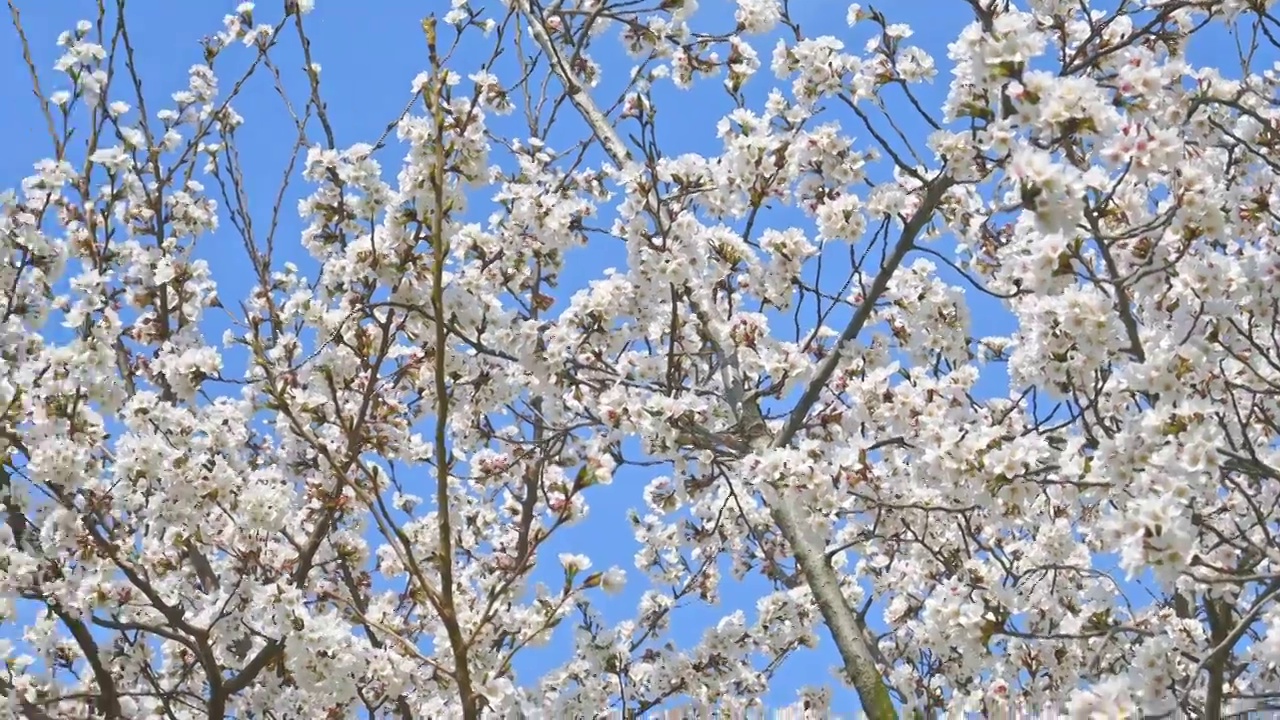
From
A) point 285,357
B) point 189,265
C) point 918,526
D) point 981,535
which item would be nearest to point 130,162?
point 189,265

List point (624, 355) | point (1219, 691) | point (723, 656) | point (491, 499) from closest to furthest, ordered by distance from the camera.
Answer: point (1219, 691), point (624, 355), point (723, 656), point (491, 499)

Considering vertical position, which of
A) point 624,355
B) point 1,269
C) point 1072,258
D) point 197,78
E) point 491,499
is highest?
point 197,78

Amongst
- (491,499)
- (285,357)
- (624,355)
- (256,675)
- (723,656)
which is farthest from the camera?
(491,499)

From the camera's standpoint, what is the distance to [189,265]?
266 inches

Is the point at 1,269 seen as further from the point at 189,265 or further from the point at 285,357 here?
the point at 285,357

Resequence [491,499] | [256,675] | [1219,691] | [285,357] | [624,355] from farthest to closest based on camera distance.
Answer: [491,499] → [285,357] → [624,355] → [256,675] → [1219,691]

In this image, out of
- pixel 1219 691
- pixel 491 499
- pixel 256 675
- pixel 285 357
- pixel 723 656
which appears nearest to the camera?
pixel 1219 691

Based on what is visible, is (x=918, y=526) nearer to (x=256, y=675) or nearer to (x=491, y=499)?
(x=491, y=499)

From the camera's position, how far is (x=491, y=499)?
27.0ft

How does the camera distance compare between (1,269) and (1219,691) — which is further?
(1,269)

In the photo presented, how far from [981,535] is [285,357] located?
457cm

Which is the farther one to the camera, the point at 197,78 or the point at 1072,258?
the point at 197,78

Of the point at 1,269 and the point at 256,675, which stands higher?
the point at 1,269

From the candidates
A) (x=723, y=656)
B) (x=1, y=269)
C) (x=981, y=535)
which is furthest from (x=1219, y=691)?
(x=1, y=269)
